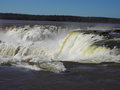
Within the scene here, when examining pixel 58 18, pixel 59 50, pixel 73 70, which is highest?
pixel 73 70

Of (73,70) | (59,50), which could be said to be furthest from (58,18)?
(73,70)

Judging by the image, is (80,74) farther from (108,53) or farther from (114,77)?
(108,53)

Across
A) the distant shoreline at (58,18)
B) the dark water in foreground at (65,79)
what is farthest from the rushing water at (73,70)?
the distant shoreline at (58,18)

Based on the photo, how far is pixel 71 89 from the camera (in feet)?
28.5

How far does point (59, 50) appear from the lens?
20.3 meters

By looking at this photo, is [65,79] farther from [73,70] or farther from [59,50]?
[59,50]

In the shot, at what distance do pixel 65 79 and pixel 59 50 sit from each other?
1059 cm

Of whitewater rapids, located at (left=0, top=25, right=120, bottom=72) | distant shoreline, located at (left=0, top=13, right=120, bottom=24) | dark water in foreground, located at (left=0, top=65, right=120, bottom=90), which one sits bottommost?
distant shoreline, located at (left=0, top=13, right=120, bottom=24)

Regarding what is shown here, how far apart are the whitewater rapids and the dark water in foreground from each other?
88cm

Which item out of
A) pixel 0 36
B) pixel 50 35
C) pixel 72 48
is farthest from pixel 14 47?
pixel 0 36

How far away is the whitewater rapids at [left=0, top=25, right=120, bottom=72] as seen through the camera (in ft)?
44.1

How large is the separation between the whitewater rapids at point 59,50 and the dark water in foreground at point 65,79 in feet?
2.89

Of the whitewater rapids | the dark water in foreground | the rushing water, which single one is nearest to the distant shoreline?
the whitewater rapids

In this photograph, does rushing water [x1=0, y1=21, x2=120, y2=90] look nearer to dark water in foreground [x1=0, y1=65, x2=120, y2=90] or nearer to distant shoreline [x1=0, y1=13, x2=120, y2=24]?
dark water in foreground [x1=0, y1=65, x2=120, y2=90]
